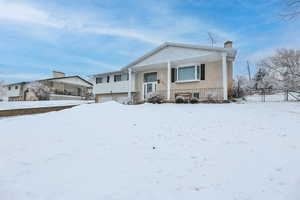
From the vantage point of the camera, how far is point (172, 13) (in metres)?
13.8

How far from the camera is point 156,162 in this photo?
10.6ft

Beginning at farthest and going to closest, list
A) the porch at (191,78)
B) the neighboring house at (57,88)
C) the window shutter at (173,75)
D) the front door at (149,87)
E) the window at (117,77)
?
1. the neighboring house at (57,88)
2. the window at (117,77)
3. the front door at (149,87)
4. the window shutter at (173,75)
5. the porch at (191,78)

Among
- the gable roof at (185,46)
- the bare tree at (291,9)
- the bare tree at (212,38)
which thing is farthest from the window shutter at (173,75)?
the bare tree at (212,38)

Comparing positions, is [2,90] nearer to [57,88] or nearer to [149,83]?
[57,88]

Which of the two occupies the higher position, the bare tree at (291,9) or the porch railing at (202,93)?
the bare tree at (291,9)

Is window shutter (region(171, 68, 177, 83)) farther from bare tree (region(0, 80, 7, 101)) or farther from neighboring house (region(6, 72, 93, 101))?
bare tree (region(0, 80, 7, 101))

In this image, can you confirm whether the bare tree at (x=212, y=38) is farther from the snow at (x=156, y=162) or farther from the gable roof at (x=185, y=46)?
the snow at (x=156, y=162)

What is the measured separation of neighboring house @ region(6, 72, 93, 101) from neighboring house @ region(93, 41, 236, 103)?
647 inches

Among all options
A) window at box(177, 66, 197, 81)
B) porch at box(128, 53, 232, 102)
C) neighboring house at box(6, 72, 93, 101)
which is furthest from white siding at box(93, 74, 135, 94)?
neighboring house at box(6, 72, 93, 101)

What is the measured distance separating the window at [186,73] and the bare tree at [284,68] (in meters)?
7.08

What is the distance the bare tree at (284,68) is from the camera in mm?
12172

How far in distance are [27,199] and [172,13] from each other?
15.0 m

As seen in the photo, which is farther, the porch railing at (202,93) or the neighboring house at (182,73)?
the neighboring house at (182,73)

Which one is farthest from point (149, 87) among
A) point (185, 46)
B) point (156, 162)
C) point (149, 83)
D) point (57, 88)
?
point (57, 88)
